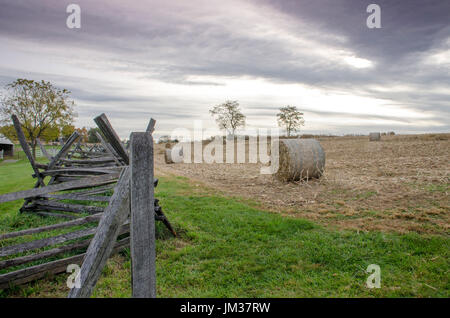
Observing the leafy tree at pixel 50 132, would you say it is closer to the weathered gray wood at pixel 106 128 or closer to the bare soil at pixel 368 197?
the bare soil at pixel 368 197

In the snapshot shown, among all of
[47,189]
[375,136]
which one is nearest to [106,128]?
[47,189]

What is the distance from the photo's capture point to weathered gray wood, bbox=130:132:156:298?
2.43 metres

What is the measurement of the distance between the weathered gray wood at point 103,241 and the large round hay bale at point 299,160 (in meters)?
8.86

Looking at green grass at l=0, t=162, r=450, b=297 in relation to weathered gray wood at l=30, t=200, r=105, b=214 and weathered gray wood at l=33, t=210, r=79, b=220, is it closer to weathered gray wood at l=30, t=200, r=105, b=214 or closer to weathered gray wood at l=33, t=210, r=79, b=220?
weathered gray wood at l=30, t=200, r=105, b=214

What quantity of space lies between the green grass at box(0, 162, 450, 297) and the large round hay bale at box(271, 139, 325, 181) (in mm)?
4917

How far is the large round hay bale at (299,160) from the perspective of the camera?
10.7 meters

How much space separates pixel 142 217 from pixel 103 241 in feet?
1.30

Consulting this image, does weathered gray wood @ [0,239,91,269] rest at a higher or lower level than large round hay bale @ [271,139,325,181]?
lower

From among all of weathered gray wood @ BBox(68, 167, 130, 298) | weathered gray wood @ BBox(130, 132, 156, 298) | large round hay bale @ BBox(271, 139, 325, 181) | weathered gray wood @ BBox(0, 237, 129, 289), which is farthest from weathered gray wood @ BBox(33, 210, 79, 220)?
large round hay bale @ BBox(271, 139, 325, 181)

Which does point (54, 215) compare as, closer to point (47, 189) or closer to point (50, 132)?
point (47, 189)

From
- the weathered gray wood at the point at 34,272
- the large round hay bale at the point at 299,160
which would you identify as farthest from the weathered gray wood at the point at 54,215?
the large round hay bale at the point at 299,160
